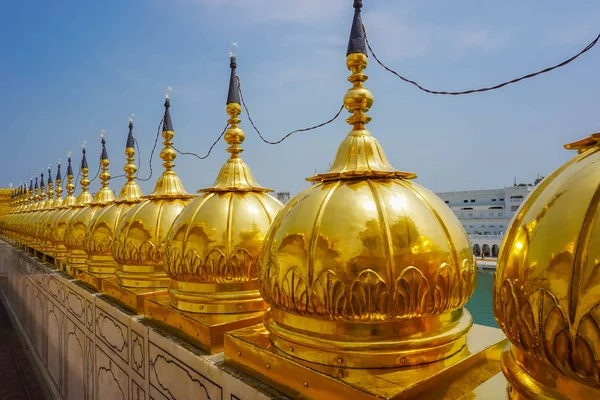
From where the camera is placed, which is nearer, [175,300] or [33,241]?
[175,300]

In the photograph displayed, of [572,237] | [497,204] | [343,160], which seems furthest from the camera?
[497,204]

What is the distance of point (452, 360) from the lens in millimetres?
1967

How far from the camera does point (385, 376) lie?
1792 mm

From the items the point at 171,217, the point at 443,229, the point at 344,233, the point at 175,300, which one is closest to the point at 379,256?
the point at 344,233

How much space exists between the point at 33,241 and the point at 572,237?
12.7 metres

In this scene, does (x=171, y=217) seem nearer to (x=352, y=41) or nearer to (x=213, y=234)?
(x=213, y=234)

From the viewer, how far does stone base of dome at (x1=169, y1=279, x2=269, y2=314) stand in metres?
2.89

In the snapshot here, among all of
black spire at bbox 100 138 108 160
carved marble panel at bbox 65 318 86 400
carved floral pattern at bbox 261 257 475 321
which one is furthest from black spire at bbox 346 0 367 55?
black spire at bbox 100 138 108 160

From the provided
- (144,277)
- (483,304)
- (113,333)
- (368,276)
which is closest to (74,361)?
(113,333)

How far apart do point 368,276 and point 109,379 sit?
3.45 m

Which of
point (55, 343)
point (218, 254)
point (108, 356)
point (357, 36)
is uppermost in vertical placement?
point (357, 36)

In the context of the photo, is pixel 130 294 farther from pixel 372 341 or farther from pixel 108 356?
pixel 372 341

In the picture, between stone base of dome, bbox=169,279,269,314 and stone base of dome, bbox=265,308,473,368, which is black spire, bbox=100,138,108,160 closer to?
stone base of dome, bbox=169,279,269,314

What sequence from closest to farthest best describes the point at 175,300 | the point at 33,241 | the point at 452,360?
the point at 452,360, the point at 175,300, the point at 33,241
